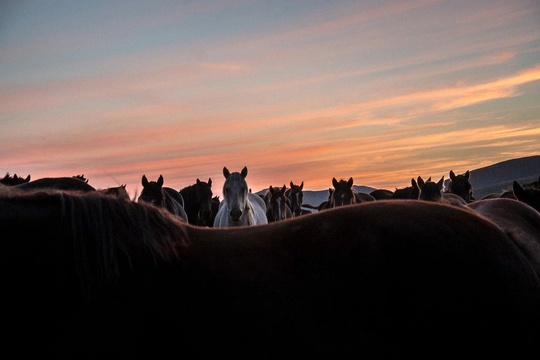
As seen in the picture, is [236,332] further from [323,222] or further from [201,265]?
[323,222]

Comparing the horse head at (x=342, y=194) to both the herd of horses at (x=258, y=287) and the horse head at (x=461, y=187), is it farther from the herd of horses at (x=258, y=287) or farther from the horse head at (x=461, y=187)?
the herd of horses at (x=258, y=287)

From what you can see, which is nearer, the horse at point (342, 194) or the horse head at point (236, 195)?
the horse head at point (236, 195)

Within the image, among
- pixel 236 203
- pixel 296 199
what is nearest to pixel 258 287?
pixel 236 203

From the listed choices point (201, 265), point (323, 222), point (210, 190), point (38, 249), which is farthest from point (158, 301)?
point (210, 190)

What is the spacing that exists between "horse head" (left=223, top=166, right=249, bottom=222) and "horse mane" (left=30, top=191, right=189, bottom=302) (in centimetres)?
1049

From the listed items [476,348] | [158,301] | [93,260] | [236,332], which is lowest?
[476,348]

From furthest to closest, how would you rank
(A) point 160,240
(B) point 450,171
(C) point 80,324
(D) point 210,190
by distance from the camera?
(B) point 450,171 < (D) point 210,190 < (A) point 160,240 < (C) point 80,324

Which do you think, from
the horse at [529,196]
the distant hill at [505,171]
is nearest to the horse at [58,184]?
the horse at [529,196]

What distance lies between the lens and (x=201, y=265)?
2.33 m

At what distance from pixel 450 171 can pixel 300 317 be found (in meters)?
19.5

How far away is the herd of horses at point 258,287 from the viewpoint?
2213 millimetres

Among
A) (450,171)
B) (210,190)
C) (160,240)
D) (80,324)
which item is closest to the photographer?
(80,324)

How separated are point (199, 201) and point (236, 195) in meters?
4.50

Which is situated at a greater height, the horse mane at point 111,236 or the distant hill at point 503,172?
the distant hill at point 503,172
